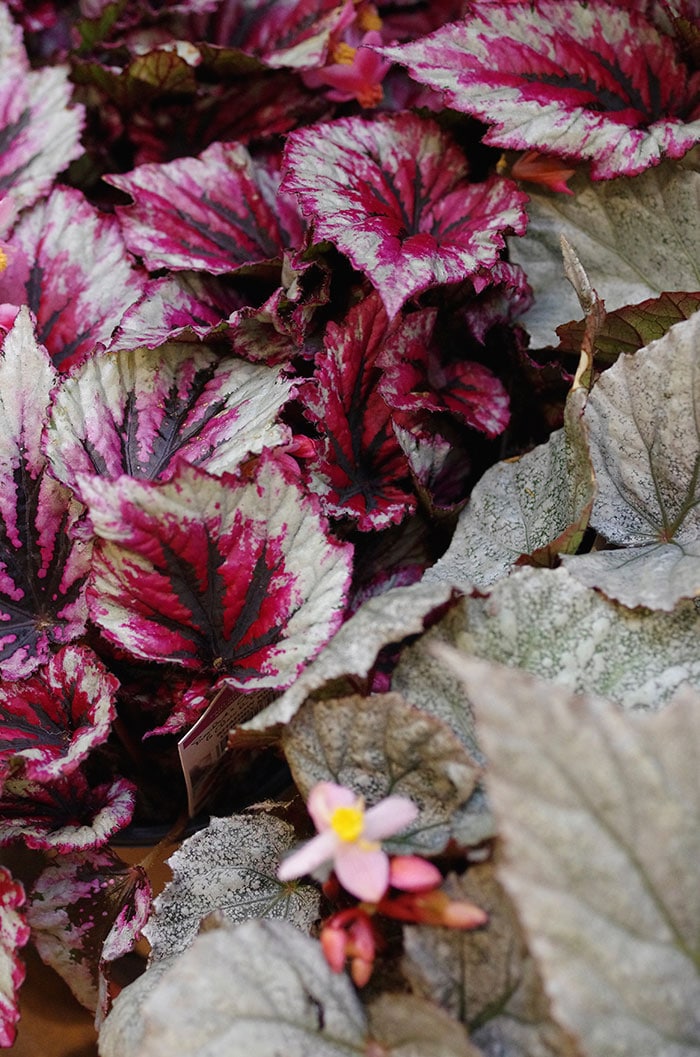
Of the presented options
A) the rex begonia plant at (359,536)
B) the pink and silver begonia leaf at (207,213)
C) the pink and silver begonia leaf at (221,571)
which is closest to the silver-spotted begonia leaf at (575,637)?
the rex begonia plant at (359,536)

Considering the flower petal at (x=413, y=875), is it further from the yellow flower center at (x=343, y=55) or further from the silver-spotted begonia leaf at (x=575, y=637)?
the yellow flower center at (x=343, y=55)

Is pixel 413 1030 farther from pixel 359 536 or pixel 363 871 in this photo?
pixel 359 536

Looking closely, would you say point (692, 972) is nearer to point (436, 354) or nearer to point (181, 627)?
point (181, 627)

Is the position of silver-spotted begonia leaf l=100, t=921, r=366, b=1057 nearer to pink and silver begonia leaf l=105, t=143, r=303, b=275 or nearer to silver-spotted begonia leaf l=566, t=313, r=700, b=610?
silver-spotted begonia leaf l=566, t=313, r=700, b=610

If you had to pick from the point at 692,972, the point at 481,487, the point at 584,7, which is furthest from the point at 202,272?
the point at 692,972

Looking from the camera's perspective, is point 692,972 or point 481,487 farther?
point 481,487

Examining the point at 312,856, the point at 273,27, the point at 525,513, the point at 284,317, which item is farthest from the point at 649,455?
the point at 273,27
